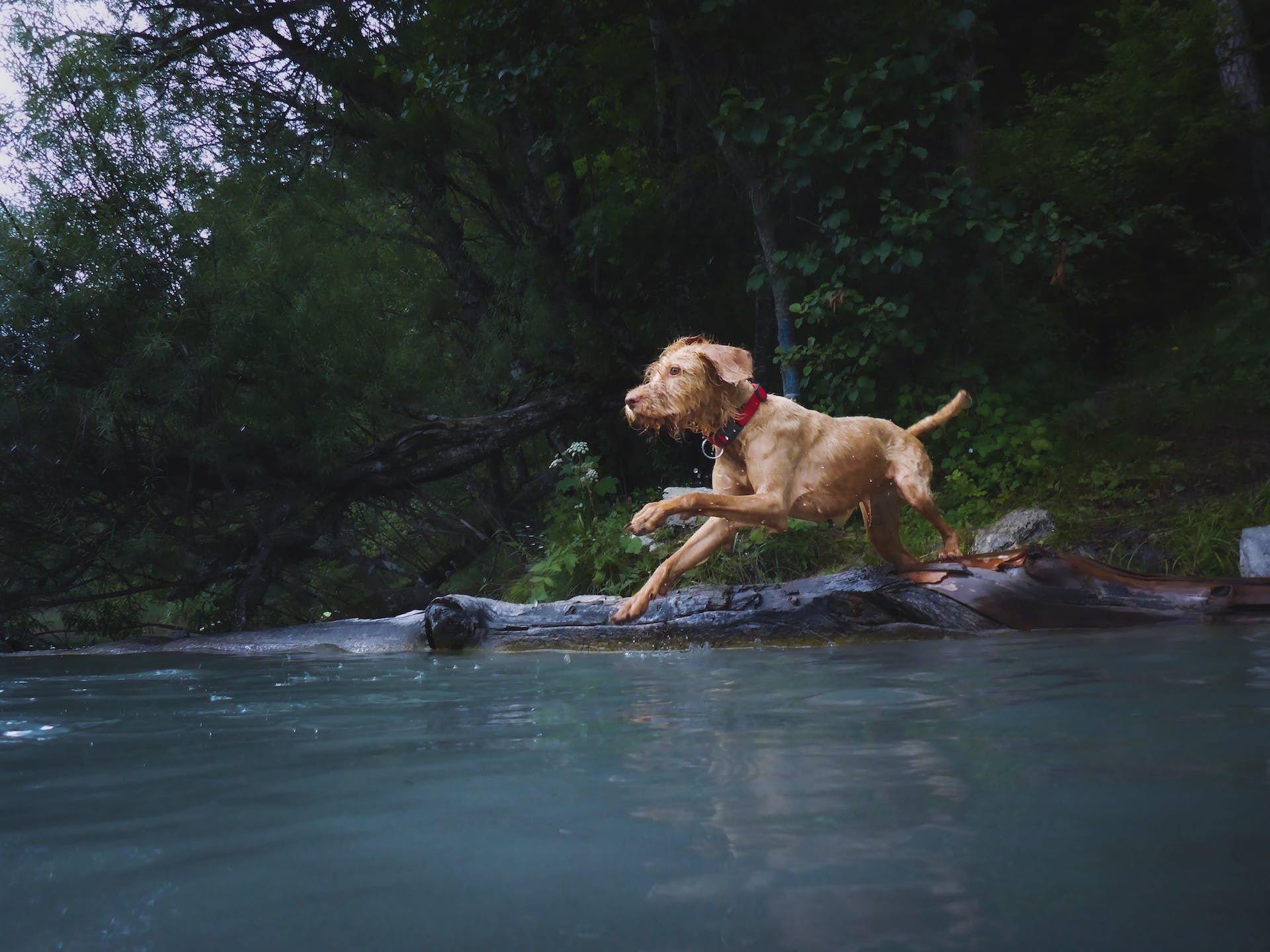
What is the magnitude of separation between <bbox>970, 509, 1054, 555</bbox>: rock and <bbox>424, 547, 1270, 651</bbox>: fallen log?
2.41 metres

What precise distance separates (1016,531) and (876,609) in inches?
121

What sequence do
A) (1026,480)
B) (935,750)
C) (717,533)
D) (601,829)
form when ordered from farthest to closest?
(1026,480), (717,533), (935,750), (601,829)

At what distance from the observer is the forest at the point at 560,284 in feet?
26.1

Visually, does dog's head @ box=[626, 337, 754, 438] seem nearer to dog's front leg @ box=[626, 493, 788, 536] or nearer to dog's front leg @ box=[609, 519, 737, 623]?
dog's front leg @ box=[626, 493, 788, 536]

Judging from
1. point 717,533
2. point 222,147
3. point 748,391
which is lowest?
point 717,533

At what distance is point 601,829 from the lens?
1.81m

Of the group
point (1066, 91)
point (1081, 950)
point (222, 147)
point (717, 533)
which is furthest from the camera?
point (1066, 91)

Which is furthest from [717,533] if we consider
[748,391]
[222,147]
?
[222,147]

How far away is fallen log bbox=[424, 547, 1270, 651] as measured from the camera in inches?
198

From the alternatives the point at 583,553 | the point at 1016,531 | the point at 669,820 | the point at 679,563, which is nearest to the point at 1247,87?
the point at 1016,531

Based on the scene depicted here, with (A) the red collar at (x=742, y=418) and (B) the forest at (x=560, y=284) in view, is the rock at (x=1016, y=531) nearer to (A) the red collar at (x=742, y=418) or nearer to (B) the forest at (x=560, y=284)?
(B) the forest at (x=560, y=284)

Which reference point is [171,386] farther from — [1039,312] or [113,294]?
[1039,312]

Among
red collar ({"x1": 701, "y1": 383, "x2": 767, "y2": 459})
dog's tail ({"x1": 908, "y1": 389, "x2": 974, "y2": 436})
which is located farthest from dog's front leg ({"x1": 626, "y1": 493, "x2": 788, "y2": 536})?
dog's tail ({"x1": 908, "y1": 389, "x2": 974, "y2": 436})

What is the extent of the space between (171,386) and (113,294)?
83cm
